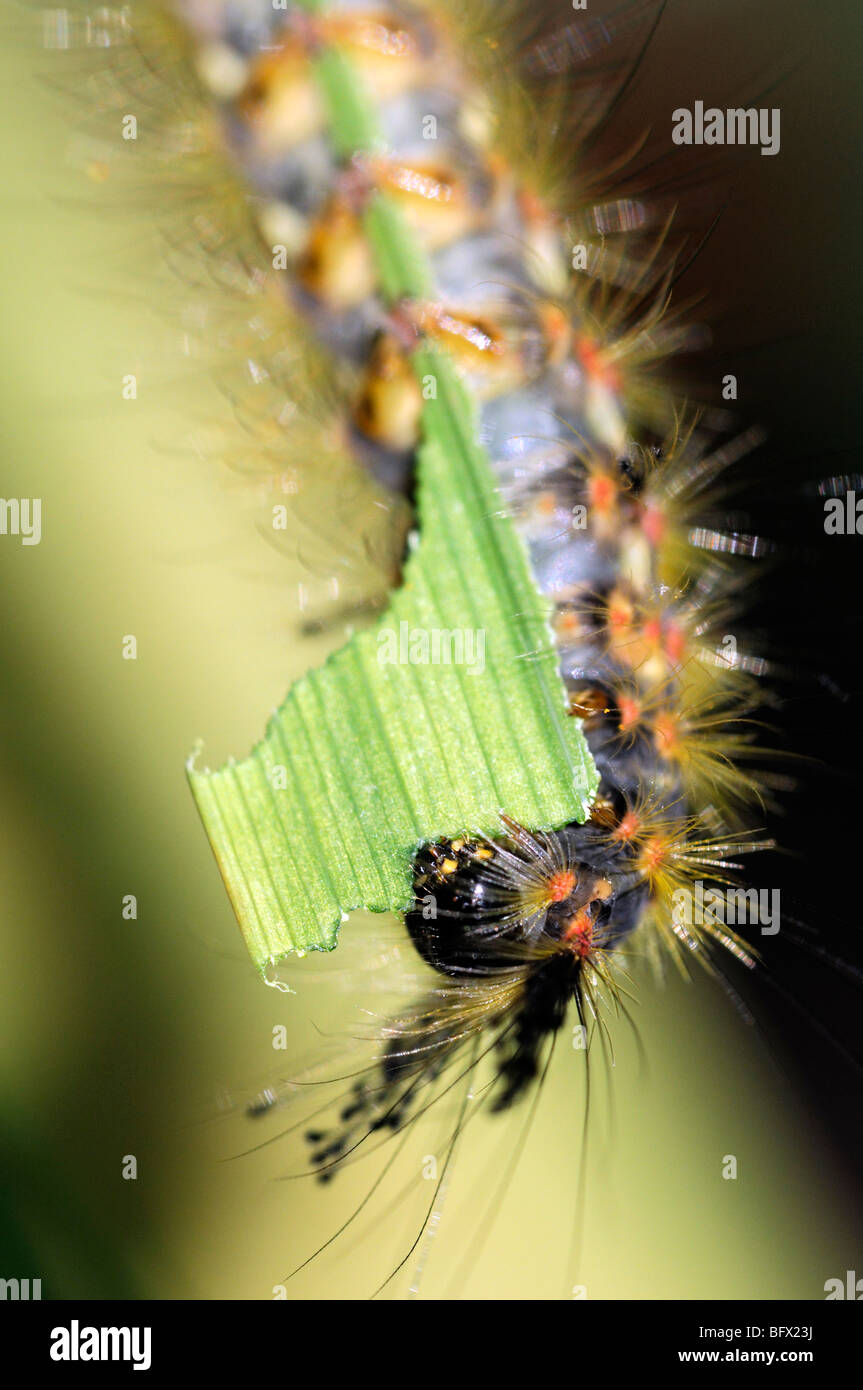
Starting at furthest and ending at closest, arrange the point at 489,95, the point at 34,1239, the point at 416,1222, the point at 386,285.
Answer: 1. the point at 34,1239
2. the point at 416,1222
3. the point at 489,95
4. the point at 386,285

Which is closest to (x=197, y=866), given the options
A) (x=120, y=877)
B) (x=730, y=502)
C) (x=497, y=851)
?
(x=120, y=877)

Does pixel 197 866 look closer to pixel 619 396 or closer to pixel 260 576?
pixel 260 576

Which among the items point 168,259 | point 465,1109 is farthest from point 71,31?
point 465,1109

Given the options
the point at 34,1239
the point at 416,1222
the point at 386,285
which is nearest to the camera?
the point at 386,285

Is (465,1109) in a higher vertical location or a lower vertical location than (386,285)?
lower

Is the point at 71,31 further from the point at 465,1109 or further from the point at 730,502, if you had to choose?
the point at 465,1109

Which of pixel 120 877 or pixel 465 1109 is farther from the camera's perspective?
pixel 120 877

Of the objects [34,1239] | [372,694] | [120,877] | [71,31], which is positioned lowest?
[34,1239]
